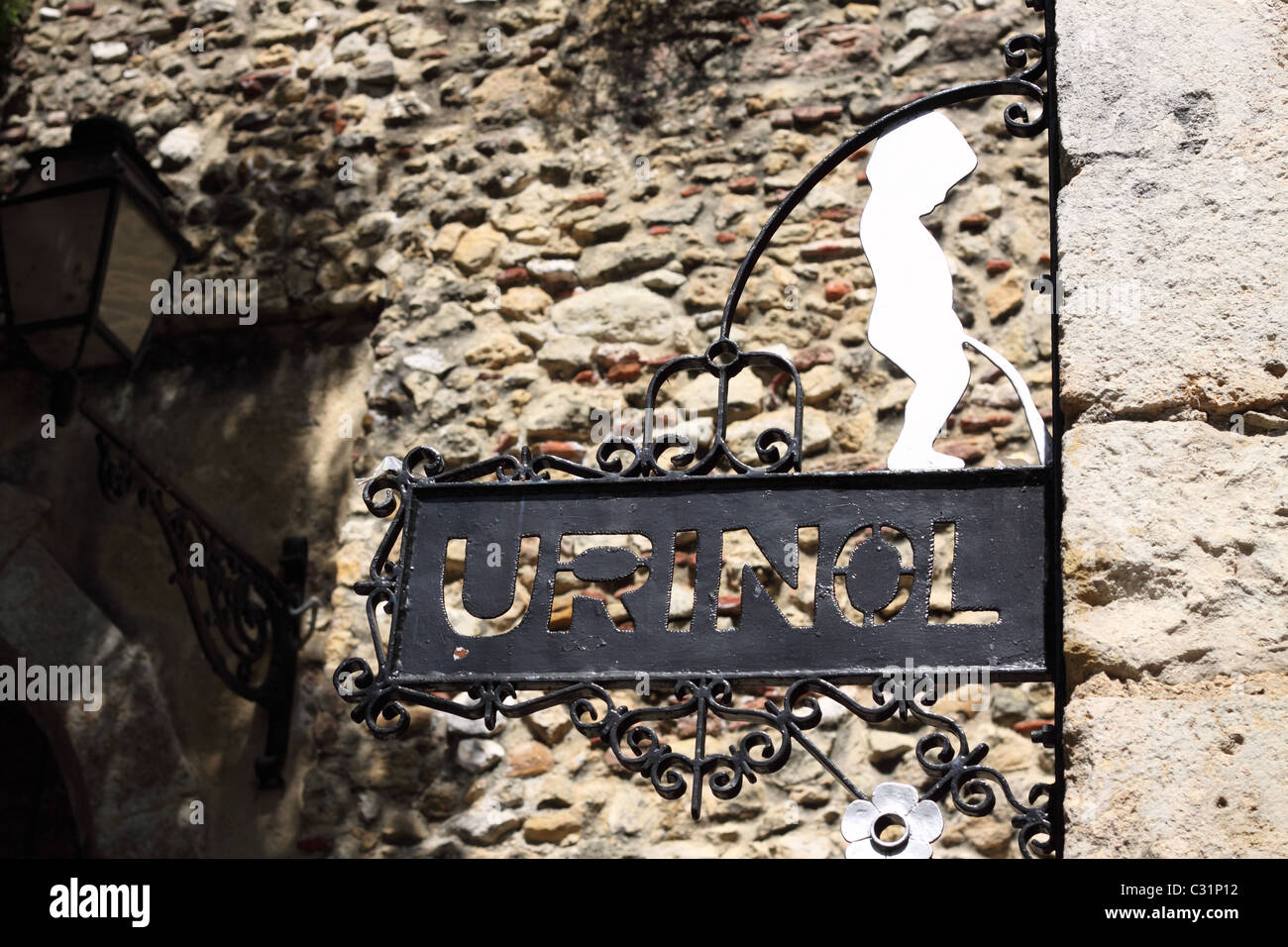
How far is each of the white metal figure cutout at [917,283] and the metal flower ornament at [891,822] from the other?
1.38 ft

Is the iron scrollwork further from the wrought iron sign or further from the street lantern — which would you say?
the wrought iron sign

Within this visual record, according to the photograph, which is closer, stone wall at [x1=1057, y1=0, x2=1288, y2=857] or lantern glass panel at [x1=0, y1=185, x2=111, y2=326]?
stone wall at [x1=1057, y1=0, x2=1288, y2=857]

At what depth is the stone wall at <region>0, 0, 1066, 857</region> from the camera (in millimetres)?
3461

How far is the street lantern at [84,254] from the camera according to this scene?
10.6 ft

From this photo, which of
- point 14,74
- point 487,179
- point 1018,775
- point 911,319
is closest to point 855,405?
point 1018,775

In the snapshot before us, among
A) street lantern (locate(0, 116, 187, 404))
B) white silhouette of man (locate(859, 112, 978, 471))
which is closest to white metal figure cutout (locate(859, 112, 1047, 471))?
white silhouette of man (locate(859, 112, 978, 471))

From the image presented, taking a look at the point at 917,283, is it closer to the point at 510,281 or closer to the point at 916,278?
the point at 916,278

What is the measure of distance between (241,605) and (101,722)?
59 centimetres

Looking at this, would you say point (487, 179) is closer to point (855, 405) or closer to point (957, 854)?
point (855, 405)

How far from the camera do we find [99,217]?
10.9 feet

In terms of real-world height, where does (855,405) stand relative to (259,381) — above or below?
below

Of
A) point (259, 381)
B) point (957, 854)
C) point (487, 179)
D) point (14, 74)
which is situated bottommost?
point (957, 854)

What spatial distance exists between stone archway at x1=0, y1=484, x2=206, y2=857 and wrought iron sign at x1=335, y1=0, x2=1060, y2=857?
2304mm

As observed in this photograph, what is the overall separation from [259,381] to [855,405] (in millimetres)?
1887
